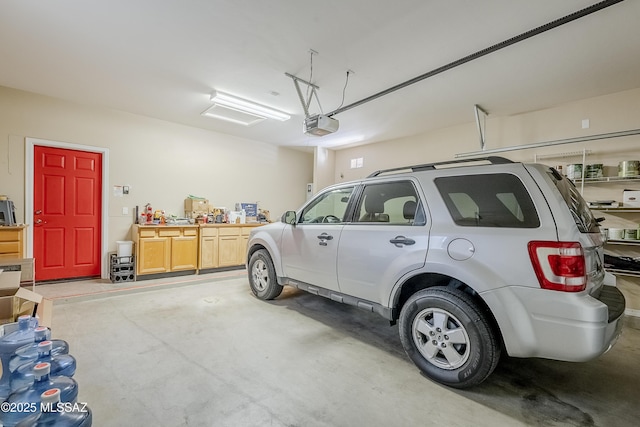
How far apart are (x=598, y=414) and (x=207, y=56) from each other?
453 centimetres

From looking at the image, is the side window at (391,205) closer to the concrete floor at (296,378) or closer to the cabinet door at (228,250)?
the concrete floor at (296,378)

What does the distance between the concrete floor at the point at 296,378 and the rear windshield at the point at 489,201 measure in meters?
1.24

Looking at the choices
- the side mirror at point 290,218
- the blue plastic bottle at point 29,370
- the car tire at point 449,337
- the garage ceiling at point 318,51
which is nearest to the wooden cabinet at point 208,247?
the garage ceiling at point 318,51

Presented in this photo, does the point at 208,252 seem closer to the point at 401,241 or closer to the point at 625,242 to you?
the point at 401,241

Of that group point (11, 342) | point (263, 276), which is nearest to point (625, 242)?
point (263, 276)

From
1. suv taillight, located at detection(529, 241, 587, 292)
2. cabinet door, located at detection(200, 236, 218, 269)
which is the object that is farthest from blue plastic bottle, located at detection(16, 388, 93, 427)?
cabinet door, located at detection(200, 236, 218, 269)

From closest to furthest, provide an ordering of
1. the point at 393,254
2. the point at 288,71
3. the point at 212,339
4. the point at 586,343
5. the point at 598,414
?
1. the point at 586,343
2. the point at 598,414
3. the point at 393,254
4. the point at 212,339
5. the point at 288,71

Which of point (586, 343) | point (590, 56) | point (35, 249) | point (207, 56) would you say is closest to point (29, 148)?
point (35, 249)

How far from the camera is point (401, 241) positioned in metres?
2.28

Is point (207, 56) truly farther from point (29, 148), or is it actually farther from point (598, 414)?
point (598, 414)

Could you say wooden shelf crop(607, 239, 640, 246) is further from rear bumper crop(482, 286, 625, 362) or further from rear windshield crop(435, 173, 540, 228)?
rear windshield crop(435, 173, 540, 228)

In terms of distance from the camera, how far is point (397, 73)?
340cm

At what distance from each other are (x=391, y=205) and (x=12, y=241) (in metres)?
5.18

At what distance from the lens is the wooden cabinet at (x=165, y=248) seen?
4.88 m
